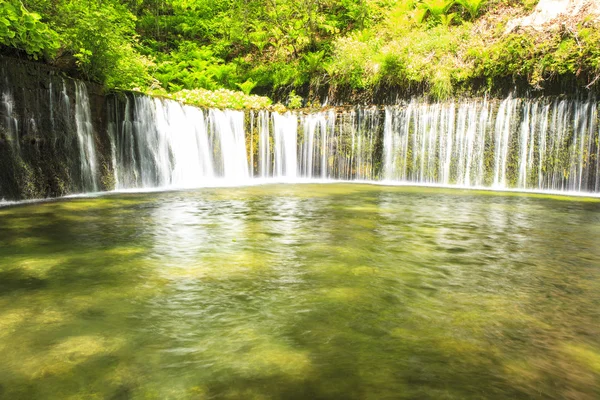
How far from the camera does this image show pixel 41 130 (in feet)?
27.7

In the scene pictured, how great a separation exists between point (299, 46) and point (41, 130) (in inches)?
500

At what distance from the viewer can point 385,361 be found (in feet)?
6.77

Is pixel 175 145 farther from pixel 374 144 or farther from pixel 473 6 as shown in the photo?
pixel 473 6

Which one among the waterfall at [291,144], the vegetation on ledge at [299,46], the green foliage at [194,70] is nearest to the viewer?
the waterfall at [291,144]

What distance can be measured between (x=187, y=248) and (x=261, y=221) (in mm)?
1839

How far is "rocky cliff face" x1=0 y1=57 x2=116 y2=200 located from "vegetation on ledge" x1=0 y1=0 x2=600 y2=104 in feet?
1.75

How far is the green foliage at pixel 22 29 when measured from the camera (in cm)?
685

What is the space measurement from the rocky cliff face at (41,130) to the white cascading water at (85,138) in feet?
0.07

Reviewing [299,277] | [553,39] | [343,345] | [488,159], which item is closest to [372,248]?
[299,277]

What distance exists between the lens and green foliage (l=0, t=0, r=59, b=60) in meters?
6.85

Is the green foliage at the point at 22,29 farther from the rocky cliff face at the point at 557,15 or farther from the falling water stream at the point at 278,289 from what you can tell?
the rocky cliff face at the point at 557,15

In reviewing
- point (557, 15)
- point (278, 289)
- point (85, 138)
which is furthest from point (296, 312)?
point (557, 15)

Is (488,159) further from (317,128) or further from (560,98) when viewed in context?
(317,128)

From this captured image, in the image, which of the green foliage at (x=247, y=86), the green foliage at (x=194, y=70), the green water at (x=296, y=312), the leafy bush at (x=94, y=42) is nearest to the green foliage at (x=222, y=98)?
the green foliage at (x=247, y=86)
